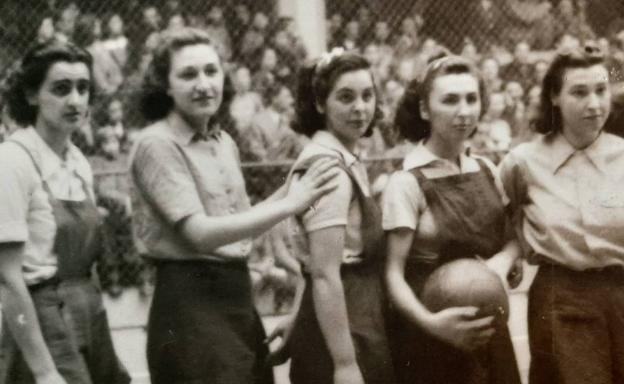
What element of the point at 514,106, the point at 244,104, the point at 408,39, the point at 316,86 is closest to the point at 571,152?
the point at 316,86

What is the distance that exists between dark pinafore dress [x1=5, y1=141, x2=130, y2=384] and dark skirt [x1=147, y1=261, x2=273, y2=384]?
179 mm

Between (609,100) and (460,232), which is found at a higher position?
(609,100)

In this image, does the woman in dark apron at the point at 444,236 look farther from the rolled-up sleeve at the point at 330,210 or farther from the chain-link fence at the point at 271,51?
the chain-link fence at the point at 271,51

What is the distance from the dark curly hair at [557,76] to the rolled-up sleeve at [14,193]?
6.07 feet

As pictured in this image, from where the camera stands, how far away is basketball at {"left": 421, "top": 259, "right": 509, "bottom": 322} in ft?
11.6

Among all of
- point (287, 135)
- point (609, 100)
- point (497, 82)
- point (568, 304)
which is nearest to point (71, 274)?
point (568, 304)

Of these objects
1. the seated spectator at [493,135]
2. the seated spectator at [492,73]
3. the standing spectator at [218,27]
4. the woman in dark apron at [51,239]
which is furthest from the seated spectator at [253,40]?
the woman in dark apron at [51,239]

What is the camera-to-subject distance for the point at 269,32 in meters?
9.20

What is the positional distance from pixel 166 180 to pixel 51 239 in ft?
1.33

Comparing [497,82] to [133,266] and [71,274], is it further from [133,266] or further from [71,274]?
[71,274]

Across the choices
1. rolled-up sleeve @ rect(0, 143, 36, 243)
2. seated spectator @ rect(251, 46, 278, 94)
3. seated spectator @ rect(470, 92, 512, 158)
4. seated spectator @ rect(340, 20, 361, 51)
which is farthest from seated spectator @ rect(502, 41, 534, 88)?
rolled-up sleeve @ rect(0, 143, 36, 243)

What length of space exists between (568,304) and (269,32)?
19.4 feet

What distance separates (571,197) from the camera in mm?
3742

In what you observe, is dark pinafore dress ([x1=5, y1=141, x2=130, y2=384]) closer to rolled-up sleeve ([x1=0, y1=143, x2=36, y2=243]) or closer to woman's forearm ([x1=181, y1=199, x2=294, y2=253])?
rolled-up sleeve ([x1=0, y1=143, x2=36, y2=243])
